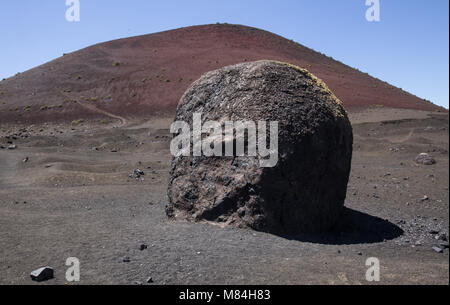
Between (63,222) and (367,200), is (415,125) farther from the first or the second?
(63,222)

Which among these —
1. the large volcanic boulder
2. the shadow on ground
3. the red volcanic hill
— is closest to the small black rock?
the large volcanic boulder

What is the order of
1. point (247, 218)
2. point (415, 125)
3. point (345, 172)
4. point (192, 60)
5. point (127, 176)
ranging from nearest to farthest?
1. point (247, 218)
2. point (345, 172)
3. point (127, 176)
4. point (415, 125)
5. point (192, 60)

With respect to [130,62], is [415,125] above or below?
below

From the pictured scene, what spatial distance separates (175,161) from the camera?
6566 millimetres

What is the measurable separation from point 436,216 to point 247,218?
3.67 m

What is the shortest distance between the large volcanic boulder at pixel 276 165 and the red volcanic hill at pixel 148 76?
943 inches

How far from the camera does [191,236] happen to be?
204 inches

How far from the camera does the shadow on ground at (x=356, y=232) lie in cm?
544

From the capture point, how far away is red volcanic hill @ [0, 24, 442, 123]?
32.0 meters

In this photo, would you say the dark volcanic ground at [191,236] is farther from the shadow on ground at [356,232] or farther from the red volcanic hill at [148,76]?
the red volcanic hill at [148,76]

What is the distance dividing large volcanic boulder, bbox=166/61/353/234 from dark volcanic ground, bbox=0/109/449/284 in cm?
32

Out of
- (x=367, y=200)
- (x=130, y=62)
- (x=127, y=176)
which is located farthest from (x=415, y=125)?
(x=130, y=62)

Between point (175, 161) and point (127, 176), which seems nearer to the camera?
point (175, 161)

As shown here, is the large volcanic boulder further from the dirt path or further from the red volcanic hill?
the red volcanic hill
